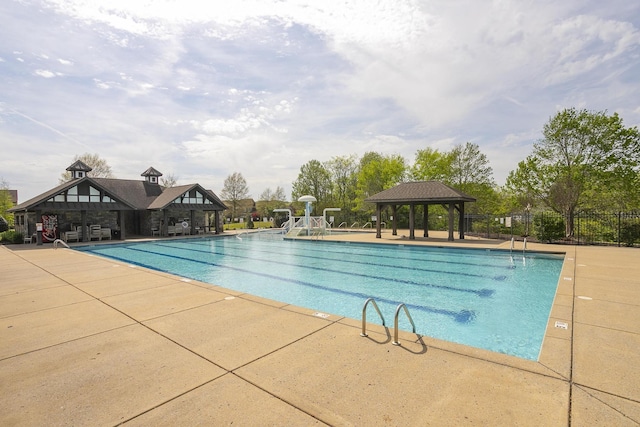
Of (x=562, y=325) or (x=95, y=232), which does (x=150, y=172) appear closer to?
(x=95, y=232)

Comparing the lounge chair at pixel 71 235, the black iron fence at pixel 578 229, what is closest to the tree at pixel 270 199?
the lounge chair at pixel 71 235

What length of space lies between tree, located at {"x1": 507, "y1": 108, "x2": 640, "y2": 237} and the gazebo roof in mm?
6903

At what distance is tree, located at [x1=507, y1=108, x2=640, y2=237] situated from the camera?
18531 millimetres

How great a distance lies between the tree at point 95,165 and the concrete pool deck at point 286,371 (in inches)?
1548

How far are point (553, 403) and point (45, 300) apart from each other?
8551mm

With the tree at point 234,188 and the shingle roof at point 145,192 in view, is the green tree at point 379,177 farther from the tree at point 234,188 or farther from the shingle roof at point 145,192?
the tree at point 234,188

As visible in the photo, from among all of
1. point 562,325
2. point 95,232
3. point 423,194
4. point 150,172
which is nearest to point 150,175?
point 150,172

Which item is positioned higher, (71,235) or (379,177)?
(379,177)

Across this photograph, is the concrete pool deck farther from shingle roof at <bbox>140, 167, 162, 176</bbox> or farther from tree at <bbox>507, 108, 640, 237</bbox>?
shingle roof at <bbox>140, 167, 162, 176</bbox>

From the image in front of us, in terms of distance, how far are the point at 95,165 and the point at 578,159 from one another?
157 feet

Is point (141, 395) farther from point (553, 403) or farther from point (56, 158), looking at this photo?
point (56, 158)

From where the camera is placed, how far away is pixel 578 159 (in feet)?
63.9

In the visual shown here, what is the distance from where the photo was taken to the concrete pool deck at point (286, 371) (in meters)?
2.59

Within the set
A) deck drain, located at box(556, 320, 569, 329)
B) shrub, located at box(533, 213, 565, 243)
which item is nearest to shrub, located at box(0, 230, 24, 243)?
deck drain, located at box(556, 320, 569, 329)
